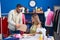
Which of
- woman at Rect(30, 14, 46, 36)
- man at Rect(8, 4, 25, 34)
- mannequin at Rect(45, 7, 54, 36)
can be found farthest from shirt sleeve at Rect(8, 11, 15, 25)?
mannequin at Rect(45, 7, 54, 36)

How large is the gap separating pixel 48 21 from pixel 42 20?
102 millimetres

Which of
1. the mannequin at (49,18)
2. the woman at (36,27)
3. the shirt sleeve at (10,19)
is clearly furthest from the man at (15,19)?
the mannequin at (49,18)

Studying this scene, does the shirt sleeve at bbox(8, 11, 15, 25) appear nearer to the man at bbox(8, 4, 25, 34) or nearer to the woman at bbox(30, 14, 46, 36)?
the man at bbox(8, 4, 25, 34)

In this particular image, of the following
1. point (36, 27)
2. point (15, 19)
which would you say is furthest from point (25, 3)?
point (36, 27)

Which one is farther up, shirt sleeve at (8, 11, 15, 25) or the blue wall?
the blue wall

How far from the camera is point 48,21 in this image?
9.85ft

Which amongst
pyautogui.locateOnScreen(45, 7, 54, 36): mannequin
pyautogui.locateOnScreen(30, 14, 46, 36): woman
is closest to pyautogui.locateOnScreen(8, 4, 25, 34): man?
pyautogui.locateOnScreen(30, 14, 46, 36): woman

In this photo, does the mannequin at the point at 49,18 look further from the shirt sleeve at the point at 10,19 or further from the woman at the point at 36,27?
the shirt sleeve at the point at 10,19

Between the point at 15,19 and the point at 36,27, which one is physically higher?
the point at 15,19

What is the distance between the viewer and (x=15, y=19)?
3.02m

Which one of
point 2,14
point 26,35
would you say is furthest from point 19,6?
point 26,35

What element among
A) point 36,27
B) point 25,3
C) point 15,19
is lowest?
point 36,27

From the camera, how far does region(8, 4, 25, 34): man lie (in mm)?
3004

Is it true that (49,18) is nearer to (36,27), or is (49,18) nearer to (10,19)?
(36,27)
